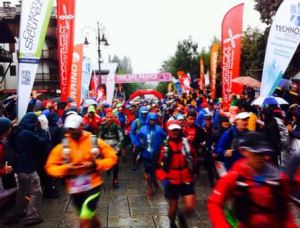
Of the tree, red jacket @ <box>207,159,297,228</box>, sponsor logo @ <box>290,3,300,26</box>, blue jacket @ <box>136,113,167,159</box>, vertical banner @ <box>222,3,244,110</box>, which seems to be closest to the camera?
red jacket @ <box>207,159,297,228</box>

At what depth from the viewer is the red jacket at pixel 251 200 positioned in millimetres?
3242

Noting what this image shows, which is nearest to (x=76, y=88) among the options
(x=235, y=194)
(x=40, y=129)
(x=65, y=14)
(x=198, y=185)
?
(x=65, y=14)

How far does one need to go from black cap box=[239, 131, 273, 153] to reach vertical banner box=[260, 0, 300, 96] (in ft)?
19.9

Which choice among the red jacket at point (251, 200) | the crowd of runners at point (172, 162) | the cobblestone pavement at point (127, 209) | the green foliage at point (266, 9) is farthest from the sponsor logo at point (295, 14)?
the green foliage at point (266, 9)

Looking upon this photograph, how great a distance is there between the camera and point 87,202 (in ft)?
16.7

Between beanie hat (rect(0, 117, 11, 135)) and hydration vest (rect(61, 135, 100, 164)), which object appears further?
beanie hat (rect(0, 117, 11, 135))

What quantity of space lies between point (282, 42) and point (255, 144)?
6.37 metres

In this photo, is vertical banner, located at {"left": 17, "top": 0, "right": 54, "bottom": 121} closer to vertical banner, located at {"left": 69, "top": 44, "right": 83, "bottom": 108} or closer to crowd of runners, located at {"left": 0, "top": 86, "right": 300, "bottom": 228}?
crowd of runners, located at {"left": 0, "top": 86, "right": 300, "bottom": 228}

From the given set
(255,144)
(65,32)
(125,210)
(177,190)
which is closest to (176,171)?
(177,190)

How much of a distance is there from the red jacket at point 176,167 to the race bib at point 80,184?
4.45 feet

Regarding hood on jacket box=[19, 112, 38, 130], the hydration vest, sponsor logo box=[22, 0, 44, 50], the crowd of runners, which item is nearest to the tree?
the crowd of runners

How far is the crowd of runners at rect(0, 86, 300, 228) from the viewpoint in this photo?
3.34m

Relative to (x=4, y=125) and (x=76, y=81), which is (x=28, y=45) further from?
(x=76, y=81)

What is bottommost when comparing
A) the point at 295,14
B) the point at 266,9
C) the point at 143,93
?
the point at 143,93
